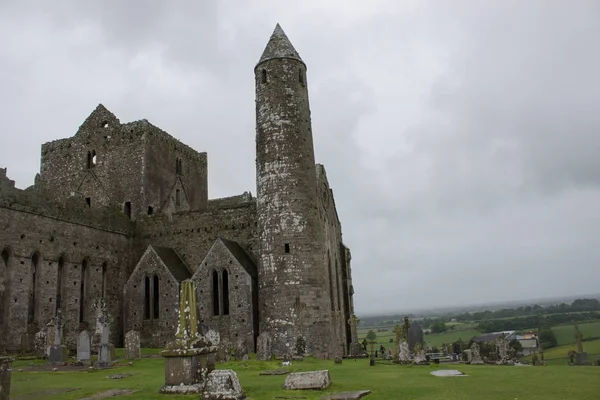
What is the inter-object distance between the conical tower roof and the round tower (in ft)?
0.19

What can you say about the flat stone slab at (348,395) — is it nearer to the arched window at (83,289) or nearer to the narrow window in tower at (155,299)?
the narrow window in tower at (155,299)

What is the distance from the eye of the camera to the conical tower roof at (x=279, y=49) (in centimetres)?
2911

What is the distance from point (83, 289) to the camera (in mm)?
30047

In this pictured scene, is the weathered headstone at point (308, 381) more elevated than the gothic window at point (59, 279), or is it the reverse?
the gothic window at point (59, 279)

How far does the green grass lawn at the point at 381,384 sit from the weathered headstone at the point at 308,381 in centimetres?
22

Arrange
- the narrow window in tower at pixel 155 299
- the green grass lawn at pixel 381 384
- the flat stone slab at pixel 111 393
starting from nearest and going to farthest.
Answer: the green grass lawn at pixel 381 384, the flat stone slab at pixel 111 393, the narrow window in tower at pixel 155 299

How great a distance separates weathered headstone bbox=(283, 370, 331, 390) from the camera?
1250cm

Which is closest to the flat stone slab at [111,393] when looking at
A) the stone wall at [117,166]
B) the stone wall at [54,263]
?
the stone wall at [54,263]

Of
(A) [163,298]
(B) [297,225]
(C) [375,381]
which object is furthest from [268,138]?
(C) [375,381]

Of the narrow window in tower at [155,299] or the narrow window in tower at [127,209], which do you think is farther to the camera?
the narrow window in tower at [127,209]

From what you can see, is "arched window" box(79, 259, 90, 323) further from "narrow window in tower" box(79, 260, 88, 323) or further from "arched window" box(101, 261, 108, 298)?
"arched window" box(101, 261, 108, 298)

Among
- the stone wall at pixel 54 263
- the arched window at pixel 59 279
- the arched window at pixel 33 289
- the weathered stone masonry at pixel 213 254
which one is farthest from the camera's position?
the arched window at pixel 59 279

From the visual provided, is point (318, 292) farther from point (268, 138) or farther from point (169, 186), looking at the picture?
point (169, 186)

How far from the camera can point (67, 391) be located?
1373 cm
